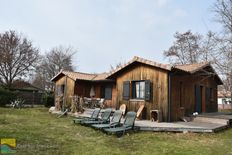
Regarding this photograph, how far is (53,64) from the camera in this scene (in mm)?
44656

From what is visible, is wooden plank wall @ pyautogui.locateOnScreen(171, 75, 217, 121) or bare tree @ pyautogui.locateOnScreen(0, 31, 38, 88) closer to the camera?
wooden plank wall @ pyautogui.locateOnScreen(171, 75, 217, 121)

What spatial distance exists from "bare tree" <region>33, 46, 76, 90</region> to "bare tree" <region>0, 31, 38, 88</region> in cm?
784

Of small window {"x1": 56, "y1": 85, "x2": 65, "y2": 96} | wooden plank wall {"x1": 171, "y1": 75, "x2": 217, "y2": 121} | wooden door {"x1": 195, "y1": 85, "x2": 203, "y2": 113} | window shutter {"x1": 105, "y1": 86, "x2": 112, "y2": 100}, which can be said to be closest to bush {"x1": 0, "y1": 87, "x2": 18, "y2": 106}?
small window {"x1": 56, "y1": 85, "x2": 65, "y2": 96}

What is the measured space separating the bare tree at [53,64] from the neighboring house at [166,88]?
97.1ft

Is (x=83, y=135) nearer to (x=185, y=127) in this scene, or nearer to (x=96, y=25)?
(x=185, y=127)

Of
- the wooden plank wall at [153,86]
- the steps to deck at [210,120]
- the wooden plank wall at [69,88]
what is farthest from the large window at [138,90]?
the wooden plank wall at [69,88]

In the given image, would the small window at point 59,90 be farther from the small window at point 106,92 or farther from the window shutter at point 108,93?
the window shutter at point 108,93

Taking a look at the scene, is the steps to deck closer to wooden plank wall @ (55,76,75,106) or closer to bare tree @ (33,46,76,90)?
wooden plank wall @ (55,76,75,106)

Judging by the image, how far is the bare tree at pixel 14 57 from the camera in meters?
32.3

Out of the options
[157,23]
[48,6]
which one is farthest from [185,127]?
[48,6]

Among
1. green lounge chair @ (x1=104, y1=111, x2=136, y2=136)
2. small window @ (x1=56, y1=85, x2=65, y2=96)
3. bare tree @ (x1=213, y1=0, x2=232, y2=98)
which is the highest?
bare tree @ (x1=213, y1=0, x2=232, y2=98)

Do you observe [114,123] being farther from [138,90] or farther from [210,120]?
[210,120]

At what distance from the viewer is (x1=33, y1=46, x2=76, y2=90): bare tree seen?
44.4 m

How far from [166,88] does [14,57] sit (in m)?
26.2
